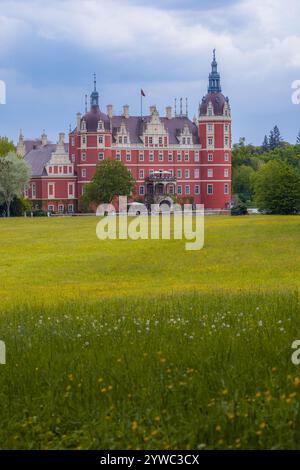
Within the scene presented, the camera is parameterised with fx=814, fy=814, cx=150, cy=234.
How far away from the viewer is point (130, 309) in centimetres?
1694

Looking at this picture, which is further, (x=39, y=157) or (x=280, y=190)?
(x=39, y=157)


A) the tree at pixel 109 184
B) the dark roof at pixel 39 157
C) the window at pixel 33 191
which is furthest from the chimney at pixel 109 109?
the tree at pixel 109 184

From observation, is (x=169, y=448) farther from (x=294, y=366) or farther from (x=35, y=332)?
(x=35, y=332)

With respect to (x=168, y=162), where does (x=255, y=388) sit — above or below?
below

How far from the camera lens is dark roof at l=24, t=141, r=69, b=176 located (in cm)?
12862

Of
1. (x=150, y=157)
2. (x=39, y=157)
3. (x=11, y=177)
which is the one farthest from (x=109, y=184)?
(x=39, y=157)

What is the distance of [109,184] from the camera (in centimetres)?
10750

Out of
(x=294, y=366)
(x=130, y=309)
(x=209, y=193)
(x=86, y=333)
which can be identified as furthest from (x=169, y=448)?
(x=209, y=193)

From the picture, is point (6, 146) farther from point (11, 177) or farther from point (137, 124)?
point (11, 177)

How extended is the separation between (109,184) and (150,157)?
2167cm

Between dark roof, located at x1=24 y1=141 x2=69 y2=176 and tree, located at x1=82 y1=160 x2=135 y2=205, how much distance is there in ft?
66.6

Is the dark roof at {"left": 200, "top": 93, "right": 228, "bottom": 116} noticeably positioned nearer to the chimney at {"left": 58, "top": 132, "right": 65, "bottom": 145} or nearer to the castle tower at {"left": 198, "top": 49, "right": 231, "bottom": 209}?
the castle tower at {"left": 198, "top": 49, "right": 231, "bottom": 209}
